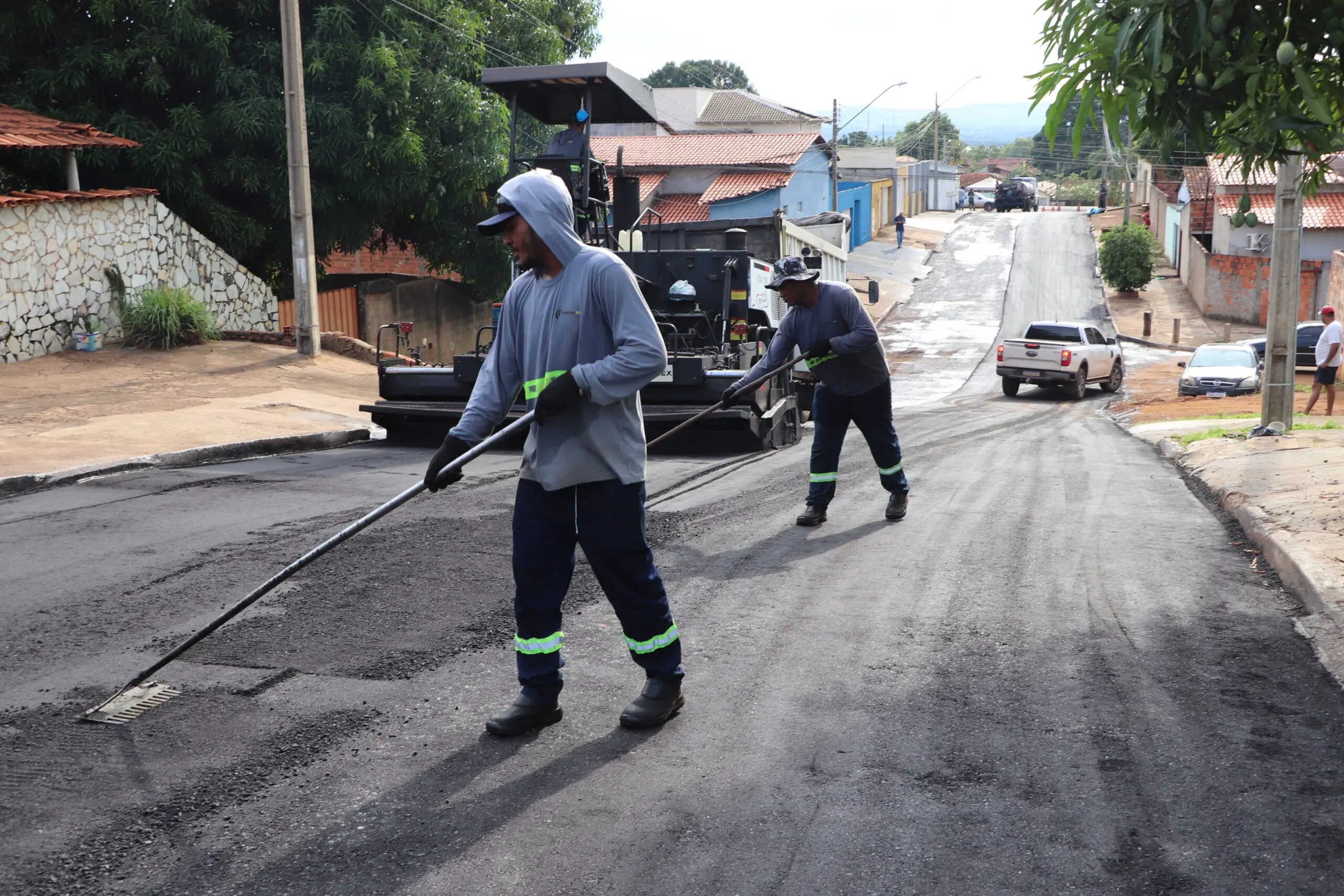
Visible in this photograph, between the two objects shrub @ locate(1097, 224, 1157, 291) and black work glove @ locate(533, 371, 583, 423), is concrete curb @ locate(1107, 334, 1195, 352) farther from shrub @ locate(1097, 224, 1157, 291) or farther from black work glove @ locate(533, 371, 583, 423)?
black work glove @ locate(533, 371, 583, 423)

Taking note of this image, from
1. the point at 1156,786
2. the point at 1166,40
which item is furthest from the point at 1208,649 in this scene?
the point at 1166,40

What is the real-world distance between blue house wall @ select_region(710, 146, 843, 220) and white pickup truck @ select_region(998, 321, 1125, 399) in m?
13.1

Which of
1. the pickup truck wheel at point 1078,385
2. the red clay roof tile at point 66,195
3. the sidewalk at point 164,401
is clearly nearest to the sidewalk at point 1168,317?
the pickup truck wheel at point 1078,385

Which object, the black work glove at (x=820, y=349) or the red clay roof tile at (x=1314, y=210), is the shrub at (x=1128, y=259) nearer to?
the red clay roof tile at (x=1314, y=210)

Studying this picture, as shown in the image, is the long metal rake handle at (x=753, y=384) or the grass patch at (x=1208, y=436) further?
the grass patch at (x=1208, y=436)

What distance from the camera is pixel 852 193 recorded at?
59.0 metres

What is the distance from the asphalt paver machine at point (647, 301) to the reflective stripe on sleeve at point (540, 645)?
23.7ft

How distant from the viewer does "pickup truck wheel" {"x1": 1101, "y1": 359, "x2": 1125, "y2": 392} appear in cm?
2831

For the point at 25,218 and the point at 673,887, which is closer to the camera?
the point at 673,887

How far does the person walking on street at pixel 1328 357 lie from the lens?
1692 centimetres

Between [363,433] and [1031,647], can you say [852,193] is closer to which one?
[363,433]

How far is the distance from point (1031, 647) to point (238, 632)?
336 cm

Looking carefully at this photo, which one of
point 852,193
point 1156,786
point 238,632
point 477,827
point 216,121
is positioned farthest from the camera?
point 852,193

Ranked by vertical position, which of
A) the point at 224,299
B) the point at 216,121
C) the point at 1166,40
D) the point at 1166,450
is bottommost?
the point at 1166,450
